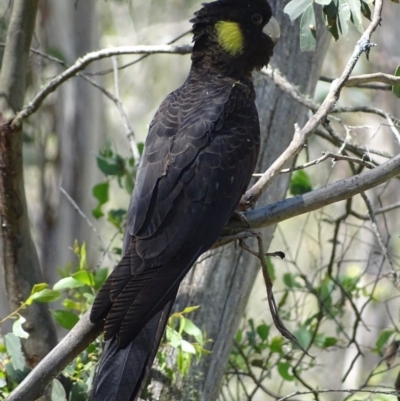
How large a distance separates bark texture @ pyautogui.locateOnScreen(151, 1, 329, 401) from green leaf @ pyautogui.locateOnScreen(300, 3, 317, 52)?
89cm

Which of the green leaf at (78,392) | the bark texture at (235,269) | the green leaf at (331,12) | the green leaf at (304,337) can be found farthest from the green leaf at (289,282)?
the green leaf at (331,12)

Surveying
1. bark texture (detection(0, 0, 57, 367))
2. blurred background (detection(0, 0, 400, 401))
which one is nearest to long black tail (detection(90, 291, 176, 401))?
bark texture (detection(0, 0, 57, 367))

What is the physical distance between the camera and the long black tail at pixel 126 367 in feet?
6.61

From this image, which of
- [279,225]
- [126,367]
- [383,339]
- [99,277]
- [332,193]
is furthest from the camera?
[279,225]

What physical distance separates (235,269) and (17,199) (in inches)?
40.3

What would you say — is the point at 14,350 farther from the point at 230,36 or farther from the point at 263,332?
the point at 230,36

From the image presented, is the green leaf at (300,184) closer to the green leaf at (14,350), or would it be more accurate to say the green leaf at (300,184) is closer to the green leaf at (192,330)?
the green leaf at (192,330)

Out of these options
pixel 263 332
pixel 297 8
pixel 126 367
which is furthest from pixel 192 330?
pixel 297 8

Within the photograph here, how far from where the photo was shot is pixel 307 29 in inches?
89.4

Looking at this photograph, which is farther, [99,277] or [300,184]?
[300,184]

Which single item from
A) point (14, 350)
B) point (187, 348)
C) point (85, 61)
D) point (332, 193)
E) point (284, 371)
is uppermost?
point (85, 61)

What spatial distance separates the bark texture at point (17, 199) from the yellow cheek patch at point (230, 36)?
0.82 meters

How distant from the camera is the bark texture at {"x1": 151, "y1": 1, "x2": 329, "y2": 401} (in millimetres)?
2986

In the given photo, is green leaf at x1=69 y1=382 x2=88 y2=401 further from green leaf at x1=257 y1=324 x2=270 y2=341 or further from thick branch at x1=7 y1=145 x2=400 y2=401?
green leaf at x1=257 y1=324 x2=270 y2=341
